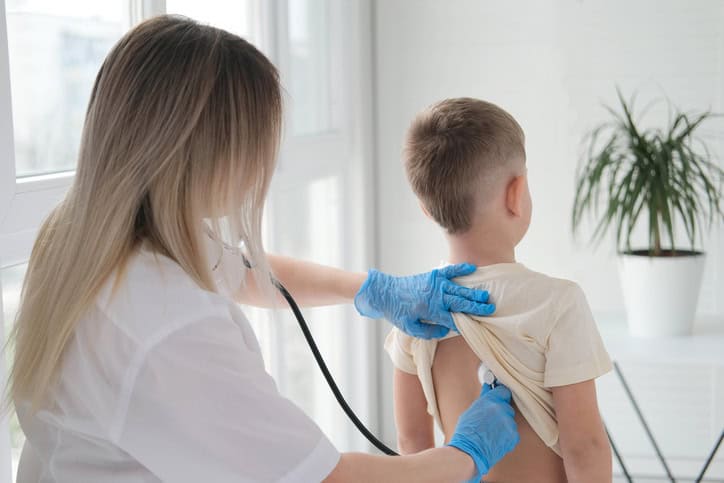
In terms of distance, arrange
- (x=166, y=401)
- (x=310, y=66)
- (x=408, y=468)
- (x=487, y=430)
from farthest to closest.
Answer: (x=310, y=66) → (x=487, y=430) → (x=408, y=468) → (x=166, y=401)

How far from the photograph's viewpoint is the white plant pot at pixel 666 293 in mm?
2471

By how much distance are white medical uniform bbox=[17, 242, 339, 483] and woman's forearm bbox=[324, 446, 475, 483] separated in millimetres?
40

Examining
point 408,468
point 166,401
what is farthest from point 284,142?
point 166,401

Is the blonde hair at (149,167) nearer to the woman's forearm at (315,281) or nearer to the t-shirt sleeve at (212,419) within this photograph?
the t-shirt sleeve at (212,419)

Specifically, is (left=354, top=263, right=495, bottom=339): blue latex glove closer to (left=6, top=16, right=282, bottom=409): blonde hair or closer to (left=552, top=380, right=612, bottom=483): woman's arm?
(left=552, top=380, right=612, bottom=483): woman's arm

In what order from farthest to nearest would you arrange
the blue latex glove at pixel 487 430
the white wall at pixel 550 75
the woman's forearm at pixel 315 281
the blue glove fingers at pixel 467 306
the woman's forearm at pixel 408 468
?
the white wall at pixel 550 75, the woman's forearm at pixel 315 281, the blue glove fingers at pixel 467 306, the blue latex glove at pixel 487 430, the woman's forearm at pixel 408 468

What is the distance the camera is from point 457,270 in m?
1.52

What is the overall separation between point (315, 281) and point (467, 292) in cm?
43

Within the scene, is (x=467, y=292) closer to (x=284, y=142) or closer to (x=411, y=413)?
(x=411, y=413)

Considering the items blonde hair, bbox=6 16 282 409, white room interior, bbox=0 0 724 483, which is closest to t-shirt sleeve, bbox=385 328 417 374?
blonde hair, bbox=6 16 282 409

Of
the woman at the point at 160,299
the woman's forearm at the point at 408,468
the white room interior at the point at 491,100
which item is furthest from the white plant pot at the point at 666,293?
the woman at the point at 160,299

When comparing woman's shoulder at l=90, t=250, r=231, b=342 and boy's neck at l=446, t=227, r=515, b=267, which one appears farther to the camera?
boy's neck at l=446, t=227, r=515, b=267

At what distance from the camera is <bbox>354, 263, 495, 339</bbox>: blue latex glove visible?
149 cm

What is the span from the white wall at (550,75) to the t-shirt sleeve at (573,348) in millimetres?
1783
